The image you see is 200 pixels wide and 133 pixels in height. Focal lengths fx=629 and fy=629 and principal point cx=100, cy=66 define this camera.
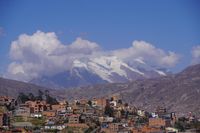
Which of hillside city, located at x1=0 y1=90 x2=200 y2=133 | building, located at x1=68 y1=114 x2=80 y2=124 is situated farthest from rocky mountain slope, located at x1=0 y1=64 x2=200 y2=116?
building, located at x1=68 y1=114 x2=80 y2=124

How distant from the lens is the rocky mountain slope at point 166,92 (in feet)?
422

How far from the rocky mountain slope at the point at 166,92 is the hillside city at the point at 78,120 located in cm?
6135

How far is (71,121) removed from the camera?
153 feet

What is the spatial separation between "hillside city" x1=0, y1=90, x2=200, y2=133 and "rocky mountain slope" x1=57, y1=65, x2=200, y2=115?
61.4m

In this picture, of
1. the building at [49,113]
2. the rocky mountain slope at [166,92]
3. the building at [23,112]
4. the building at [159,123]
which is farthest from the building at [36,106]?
the rocky mountain slope at [166,92]

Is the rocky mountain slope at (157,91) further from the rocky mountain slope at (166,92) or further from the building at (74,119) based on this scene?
the building at (74,119)

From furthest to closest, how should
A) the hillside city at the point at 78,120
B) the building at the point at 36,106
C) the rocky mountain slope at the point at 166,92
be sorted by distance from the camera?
the rocky mountain slope at the point at 166,92, the building at the point at 36,106, the hillside city at the point at 78,120

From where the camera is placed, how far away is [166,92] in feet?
479

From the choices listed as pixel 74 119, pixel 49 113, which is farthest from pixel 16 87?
pixel 74 119

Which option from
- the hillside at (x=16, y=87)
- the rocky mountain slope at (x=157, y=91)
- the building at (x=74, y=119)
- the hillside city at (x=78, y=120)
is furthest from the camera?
the hillside at (x=16, y=87)

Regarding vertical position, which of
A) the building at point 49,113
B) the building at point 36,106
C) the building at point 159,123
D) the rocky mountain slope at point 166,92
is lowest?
the building at point 159,123

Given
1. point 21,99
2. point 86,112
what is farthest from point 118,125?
point 21,99

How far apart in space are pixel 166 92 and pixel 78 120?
329ft

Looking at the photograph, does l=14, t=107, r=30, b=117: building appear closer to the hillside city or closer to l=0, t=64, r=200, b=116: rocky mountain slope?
the hillside city
